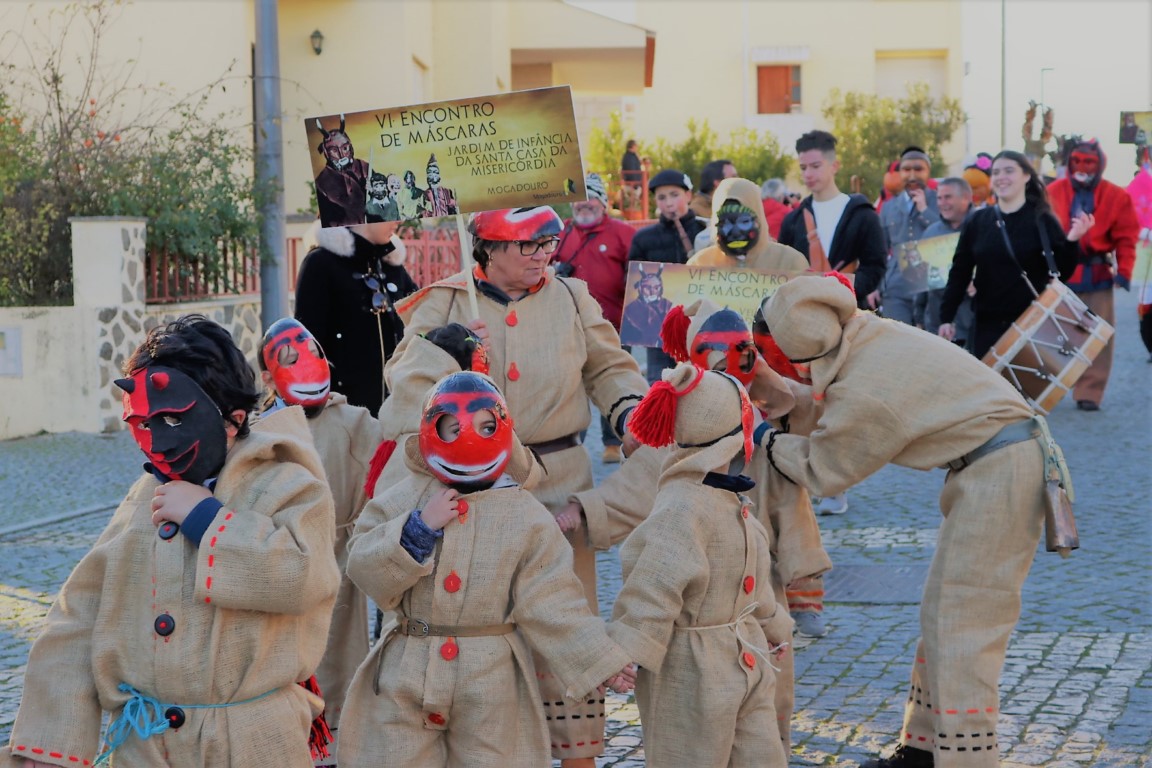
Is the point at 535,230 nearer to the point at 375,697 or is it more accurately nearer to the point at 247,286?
the point at 375,697

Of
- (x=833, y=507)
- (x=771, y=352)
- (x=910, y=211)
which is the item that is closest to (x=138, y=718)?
(x=771, y=352)

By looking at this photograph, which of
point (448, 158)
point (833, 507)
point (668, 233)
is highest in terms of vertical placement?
point (448, 158)

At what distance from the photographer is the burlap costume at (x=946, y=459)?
458 cm

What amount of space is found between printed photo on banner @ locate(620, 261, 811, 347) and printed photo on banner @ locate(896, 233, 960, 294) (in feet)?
19.2

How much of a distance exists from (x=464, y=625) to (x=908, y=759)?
5.50 ft

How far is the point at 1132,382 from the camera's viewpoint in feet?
51.6

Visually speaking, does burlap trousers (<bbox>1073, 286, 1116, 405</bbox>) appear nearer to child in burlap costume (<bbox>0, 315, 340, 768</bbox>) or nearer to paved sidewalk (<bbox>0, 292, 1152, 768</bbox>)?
paved sidewalk (<bbox>0, 292, 1152, 768</bbox>)

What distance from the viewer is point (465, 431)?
3.96 metres

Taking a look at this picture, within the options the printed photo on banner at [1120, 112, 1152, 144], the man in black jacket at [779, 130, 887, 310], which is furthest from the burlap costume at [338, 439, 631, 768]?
the printed photo on banner at [1120, 112, 1152, 144]

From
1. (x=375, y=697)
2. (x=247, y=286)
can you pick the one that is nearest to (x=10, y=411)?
(x=247, y=286)

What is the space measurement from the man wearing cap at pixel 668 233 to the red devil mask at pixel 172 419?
712 cm

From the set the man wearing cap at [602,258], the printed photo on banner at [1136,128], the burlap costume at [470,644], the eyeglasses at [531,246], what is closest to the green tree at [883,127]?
Answer: the printed photo on banner at [1136,128]

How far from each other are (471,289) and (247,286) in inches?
418

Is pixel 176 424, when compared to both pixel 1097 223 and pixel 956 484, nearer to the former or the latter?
pixel 956 484
